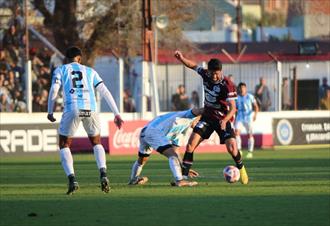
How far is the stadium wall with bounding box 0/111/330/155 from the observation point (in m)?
31.4

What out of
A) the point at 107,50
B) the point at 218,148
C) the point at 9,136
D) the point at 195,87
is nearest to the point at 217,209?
the point at 9,136

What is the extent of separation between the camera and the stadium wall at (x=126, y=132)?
31.4m

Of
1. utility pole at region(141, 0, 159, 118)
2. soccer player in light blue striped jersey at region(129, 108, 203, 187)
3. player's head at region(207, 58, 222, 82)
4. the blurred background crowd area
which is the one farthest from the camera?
the blurred background crowd area

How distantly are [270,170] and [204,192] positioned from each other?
20.2 ft

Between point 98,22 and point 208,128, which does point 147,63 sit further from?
point 208,128

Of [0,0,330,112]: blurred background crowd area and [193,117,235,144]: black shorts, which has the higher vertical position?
[0,0,330,112]: blurred background crowd area

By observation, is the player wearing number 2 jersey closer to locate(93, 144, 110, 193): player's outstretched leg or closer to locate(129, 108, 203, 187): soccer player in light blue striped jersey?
locate(93, 144, 110, 193): player's outstretched leg

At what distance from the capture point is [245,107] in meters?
31.8

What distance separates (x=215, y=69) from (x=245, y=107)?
12.8 metres

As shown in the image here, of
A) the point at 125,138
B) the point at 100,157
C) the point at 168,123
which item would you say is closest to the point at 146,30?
the point at 125,138

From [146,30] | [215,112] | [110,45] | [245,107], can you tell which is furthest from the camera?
[110,45]

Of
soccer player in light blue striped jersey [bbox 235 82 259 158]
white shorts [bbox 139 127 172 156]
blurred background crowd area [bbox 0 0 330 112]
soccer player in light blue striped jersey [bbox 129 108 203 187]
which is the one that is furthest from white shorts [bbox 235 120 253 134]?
white shorts [bbox 139 127 172 156]

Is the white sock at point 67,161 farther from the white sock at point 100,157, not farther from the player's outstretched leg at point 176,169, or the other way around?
the player's outstretched leg at point 176,169

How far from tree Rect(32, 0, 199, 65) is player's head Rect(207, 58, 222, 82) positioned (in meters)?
21.7
